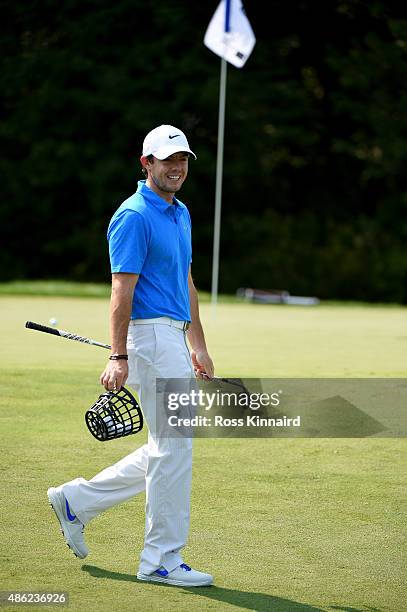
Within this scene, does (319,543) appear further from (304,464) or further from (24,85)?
(24,85)

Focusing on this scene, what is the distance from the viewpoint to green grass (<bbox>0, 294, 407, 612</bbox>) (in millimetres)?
4539

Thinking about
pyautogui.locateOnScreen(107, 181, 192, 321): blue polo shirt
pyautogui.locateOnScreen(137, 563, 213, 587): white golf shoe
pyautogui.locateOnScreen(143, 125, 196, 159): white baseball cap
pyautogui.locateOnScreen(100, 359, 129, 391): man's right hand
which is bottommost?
pyautogui.locateOnScreen(137, 563, 213, 587): white golf shoe

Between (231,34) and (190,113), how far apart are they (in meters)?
10.6

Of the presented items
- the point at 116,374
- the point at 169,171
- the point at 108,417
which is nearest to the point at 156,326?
the point at 116,374

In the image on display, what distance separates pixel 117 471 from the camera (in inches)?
196

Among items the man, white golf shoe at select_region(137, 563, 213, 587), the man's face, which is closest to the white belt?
the man

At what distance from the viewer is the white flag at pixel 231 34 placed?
66.1 ft

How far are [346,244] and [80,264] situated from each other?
7.70 m

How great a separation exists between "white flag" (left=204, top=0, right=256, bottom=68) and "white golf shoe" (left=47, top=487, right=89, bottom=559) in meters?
15.9

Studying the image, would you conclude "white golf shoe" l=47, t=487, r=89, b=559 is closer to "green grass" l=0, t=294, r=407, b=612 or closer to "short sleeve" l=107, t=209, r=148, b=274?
"green grass" l=0, t=294, r=407, b=612

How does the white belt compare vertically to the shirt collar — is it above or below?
below

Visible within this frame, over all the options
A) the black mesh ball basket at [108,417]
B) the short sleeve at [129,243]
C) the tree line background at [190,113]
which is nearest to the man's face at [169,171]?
the short sleeve at [129,243]

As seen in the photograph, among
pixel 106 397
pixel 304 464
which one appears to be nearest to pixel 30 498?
pixel 106 397

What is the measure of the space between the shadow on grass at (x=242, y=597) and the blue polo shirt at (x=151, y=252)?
1.04 m
